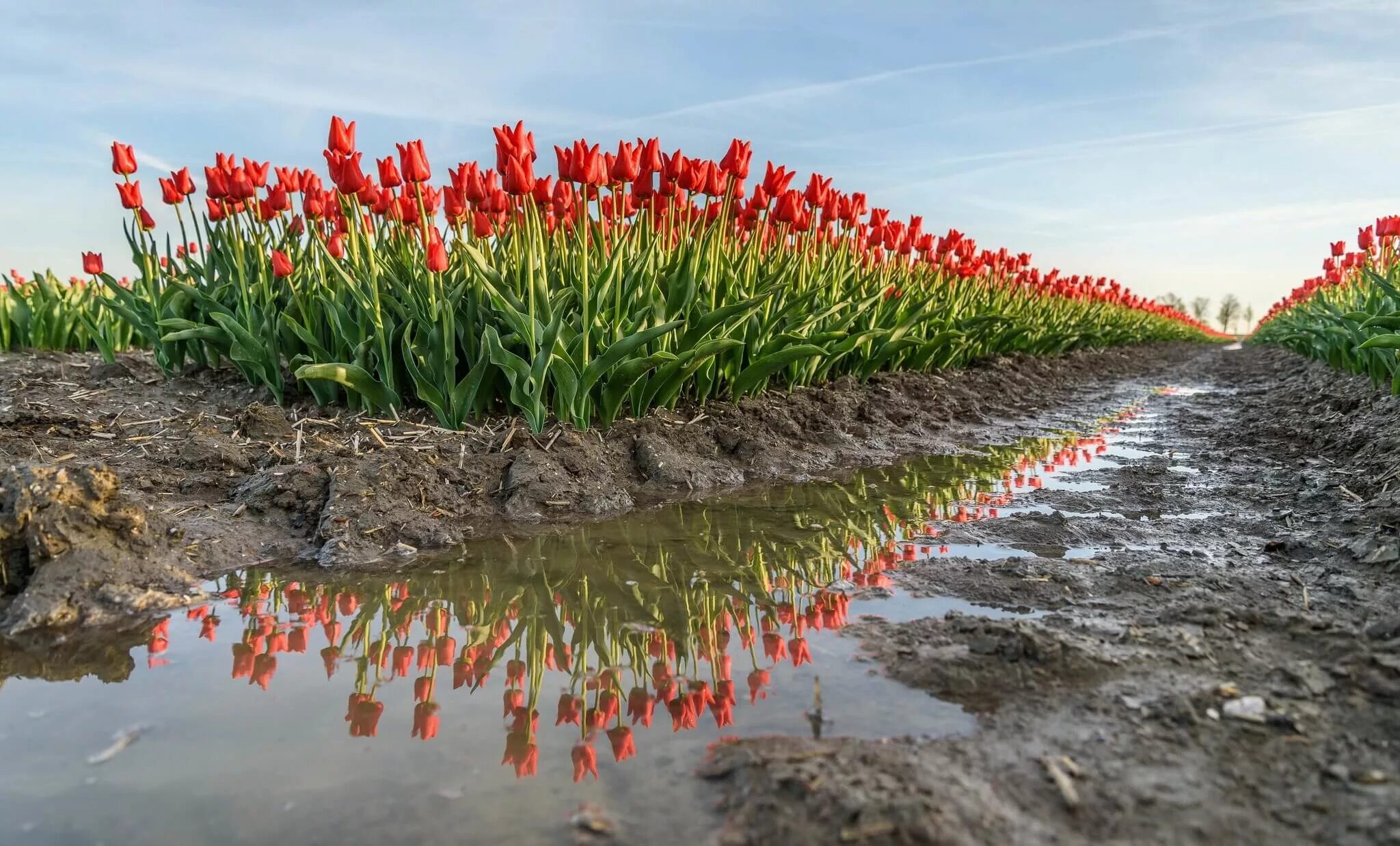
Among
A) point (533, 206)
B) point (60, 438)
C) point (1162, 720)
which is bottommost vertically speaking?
point (1162, 720)

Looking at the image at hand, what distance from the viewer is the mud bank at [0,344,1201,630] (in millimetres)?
2502

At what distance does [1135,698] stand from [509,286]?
10.5 ft

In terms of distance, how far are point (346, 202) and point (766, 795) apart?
13.8 feet

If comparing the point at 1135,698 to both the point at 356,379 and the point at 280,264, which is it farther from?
the point at 280,264

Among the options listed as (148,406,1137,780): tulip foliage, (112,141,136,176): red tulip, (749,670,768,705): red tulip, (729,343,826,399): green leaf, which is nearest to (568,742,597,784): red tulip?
(148,406,1137,780): tulip foliage

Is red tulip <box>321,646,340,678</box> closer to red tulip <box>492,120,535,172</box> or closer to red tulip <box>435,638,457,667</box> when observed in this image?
red tulip <box>435,638,457,667</box>

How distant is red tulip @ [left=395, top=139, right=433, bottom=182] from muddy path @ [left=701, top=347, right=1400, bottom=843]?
9.21ft

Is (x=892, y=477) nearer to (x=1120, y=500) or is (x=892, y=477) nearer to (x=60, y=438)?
(x=1120, y=500)

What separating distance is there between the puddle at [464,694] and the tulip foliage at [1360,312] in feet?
13.1

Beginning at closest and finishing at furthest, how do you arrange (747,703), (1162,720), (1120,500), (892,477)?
(1162,720), (747,703), (1120,500), (892,477)

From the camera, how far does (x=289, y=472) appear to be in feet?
10.9

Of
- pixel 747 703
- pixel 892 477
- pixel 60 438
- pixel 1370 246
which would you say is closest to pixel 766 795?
pixel 747 703

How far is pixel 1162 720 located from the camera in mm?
1602

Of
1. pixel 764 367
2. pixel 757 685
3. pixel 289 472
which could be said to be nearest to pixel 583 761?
pixel 757 685
